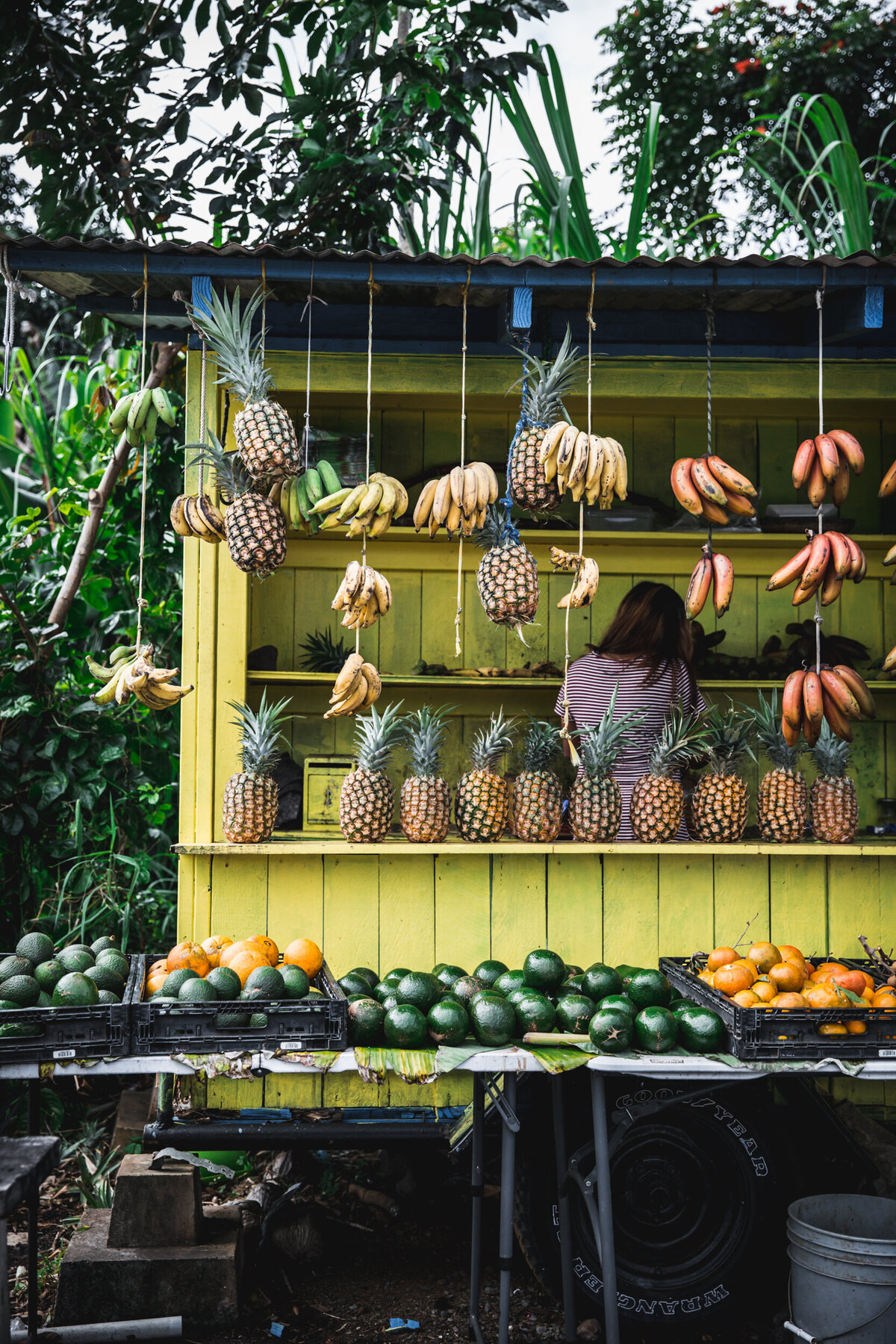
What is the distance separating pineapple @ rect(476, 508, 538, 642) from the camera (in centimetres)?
399

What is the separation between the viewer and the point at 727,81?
10.1 metres

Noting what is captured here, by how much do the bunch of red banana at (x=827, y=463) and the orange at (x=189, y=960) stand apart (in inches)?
105

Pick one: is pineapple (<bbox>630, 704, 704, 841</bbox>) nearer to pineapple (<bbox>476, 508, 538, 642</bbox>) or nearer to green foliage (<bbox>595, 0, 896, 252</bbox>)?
pineapple (<bbox>476, 508, 538, 642</bbox>)

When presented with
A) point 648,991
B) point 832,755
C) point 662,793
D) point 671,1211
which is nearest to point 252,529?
point 662,793

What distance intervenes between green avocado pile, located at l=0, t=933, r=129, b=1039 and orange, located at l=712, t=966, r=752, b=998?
1.82 metres

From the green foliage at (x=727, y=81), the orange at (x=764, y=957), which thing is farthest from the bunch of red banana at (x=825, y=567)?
the green foliage at (x=727, y=81)

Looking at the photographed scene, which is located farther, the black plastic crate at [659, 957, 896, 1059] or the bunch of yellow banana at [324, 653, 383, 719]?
the bunch of yellow banana at [324, 653, 383, 719]

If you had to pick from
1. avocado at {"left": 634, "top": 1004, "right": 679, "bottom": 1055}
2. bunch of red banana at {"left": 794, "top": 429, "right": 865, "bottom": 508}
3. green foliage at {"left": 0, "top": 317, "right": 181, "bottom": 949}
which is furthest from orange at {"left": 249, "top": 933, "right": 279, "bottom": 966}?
bunch of red banana at {"left": 794, "top": 429, "right": 865, "bottom": 508}

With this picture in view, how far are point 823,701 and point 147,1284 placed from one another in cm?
315

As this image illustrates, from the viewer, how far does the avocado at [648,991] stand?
334 cm

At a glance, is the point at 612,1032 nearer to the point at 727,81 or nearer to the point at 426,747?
the point at 426,747

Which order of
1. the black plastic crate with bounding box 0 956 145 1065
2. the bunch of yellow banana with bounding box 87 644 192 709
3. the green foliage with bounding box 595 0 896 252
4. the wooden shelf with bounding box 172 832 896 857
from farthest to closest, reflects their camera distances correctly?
the green foliage with bounding box 595 0 896 252 → the wooden shelf with bounding box 172 832 896 857 → the bunch of yellow banana with bounding box 87 644 192 709 → the black plastic crate with bounding box 0 956 145 1065

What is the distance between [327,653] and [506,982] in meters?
2.51

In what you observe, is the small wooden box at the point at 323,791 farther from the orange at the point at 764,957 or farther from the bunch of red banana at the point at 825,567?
the bunch of red banana at the point at 825,567
